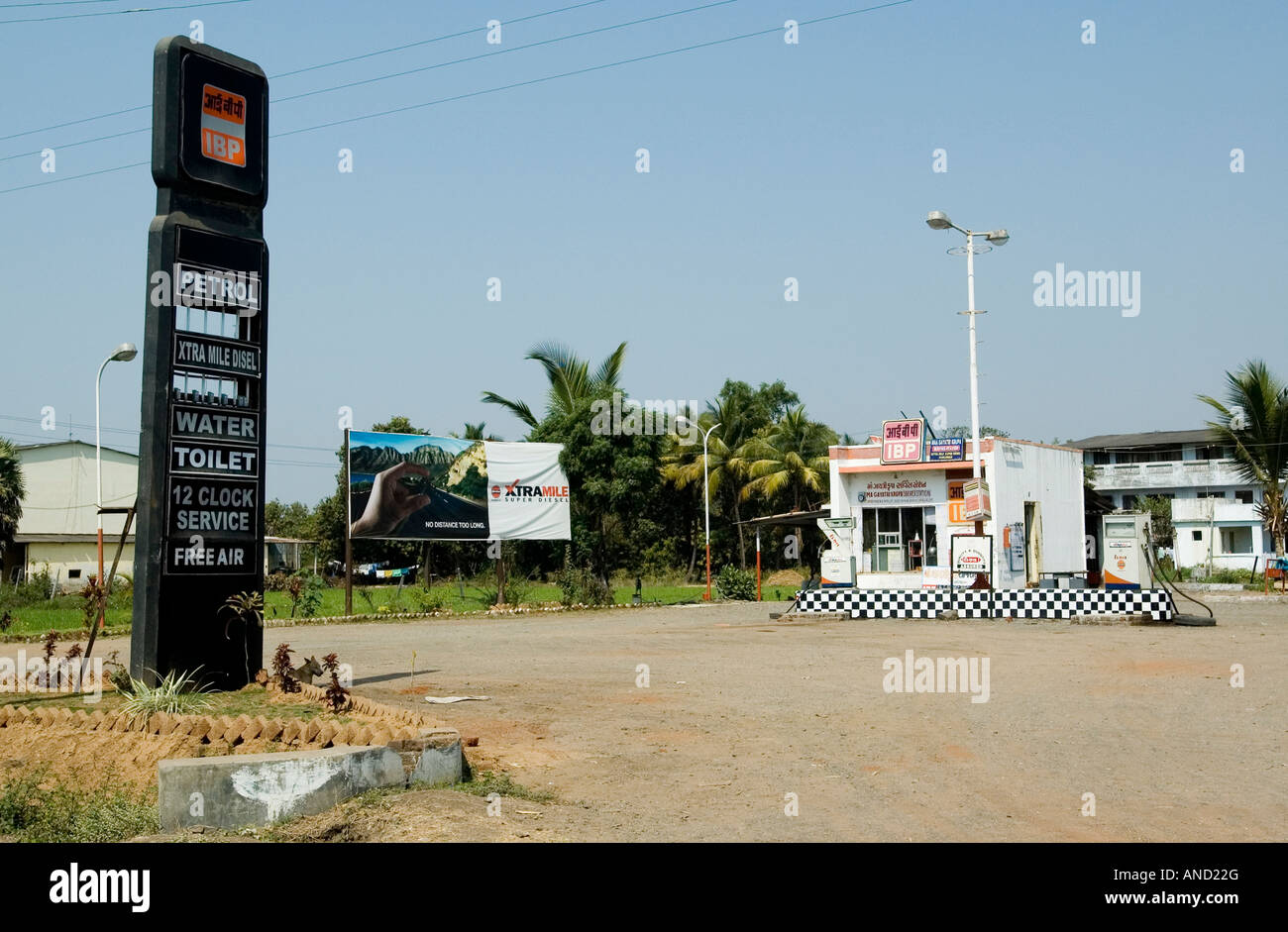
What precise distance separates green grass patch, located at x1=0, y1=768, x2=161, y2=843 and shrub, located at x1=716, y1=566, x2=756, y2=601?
3205 centimetres

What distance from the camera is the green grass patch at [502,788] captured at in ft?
25.8

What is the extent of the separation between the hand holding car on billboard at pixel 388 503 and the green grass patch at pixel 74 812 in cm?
2365

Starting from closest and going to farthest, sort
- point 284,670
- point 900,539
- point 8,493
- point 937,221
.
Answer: point 284,670 < point 937,221 < point 900,539 < point 8,493

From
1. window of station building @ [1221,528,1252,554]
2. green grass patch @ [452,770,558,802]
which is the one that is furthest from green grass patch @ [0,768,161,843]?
window of station building @ [1221,528,1252,554]

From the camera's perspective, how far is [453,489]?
113ft

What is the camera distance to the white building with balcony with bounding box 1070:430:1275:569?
59.7m

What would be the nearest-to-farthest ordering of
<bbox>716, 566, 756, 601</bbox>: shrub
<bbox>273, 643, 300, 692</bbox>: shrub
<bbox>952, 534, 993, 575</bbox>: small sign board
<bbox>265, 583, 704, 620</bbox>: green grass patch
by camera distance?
1. <bbox>273, 643, 300, 692</bbox>: shrub
2. <bbox>952, 534, 993, 575</bbox>: small sign board
3. <bbox>265, 583, 704, 620</bbox>: green grass patch
4. <bbox>716, 566, 756, 601</bbox>: shrub

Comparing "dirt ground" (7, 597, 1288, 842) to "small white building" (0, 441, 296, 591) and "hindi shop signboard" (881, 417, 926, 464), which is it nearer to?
"hindi shop signboard" (881, 417, 926, 464)

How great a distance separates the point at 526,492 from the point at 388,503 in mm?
Answer: 5094

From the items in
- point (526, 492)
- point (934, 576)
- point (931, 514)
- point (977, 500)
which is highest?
point (526, 492)

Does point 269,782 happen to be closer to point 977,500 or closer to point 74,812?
point 74,812

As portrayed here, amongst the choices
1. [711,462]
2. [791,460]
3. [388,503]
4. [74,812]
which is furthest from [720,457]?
[74,812]

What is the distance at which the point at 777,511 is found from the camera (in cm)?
5719
